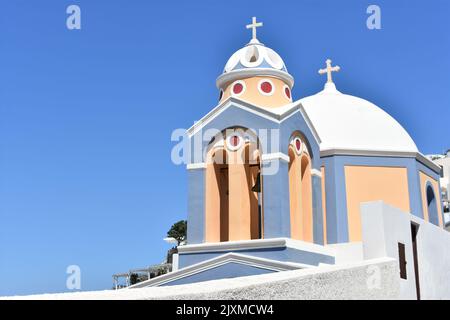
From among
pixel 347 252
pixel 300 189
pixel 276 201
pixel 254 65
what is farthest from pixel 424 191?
pixel 254 65

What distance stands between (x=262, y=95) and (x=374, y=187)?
3.47 m

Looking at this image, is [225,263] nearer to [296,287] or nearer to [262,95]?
[262,95]

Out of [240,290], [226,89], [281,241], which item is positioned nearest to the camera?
[240,290]

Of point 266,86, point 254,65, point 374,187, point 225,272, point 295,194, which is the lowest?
point 225,272

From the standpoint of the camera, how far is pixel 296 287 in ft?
17.3

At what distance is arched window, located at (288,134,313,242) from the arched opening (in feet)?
2.28

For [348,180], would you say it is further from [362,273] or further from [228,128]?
[362,273]

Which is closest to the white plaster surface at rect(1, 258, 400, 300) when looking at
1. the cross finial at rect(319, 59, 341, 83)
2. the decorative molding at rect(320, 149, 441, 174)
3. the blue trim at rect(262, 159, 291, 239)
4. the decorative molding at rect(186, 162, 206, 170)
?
the blue trim at rect(262, 159, 291, 239)

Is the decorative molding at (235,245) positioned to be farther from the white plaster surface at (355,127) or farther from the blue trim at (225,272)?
the white plaster surface at (355,127)

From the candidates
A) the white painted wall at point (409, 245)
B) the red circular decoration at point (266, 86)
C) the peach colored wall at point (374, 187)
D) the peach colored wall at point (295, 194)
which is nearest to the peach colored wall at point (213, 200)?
the peach colored wall at point (295, 194)

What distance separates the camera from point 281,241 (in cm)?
1020

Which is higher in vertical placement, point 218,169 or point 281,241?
point 218,169

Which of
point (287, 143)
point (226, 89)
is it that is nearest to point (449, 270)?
point (287, 143)
